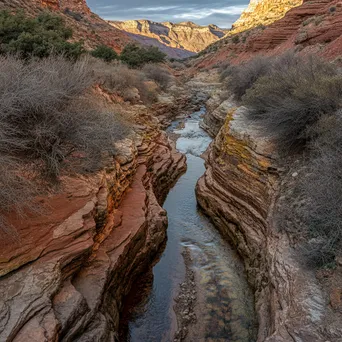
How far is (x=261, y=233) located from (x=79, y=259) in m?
4.34

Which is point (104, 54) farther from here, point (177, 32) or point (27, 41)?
point (177, 32)

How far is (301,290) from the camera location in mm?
5004

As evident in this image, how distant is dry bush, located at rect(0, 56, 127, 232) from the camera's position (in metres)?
6.33

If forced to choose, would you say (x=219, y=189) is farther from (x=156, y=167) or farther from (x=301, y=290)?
(x=301, y=290)

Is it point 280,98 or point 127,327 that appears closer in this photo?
point 127,327

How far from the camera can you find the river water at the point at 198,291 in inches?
262

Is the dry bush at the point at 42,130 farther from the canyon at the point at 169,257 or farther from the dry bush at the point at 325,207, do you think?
the dry bush at the point at 325,207

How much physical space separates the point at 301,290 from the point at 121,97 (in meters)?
14.2

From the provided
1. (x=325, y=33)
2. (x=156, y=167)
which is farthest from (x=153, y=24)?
(x=156, y=167)

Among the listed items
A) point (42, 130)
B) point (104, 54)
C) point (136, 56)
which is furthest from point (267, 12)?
point (42, 130)

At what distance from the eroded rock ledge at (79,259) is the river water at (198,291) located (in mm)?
454

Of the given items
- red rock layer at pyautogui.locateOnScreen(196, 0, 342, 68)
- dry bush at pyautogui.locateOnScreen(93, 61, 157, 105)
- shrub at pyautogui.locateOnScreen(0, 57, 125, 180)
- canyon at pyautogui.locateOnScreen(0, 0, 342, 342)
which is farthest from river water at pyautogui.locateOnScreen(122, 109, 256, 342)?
red rock layer at pyautogui.locateOnScreen(196, 0, 342, 68)

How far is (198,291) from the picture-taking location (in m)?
7.72

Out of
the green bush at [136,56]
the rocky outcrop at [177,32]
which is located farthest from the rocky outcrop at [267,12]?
the rocky outcrop at [177,32]
